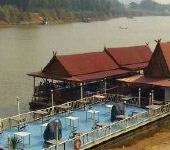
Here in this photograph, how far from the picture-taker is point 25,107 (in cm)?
3691

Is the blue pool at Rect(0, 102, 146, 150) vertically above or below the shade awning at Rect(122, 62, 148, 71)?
below

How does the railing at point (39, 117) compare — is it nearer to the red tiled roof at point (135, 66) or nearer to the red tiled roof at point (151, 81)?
the red tiled roof at point (151, 81)

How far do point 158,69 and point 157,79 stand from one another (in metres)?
1.02

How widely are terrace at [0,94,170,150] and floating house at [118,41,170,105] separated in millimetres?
1466

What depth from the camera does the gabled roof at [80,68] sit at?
3472 centimetres


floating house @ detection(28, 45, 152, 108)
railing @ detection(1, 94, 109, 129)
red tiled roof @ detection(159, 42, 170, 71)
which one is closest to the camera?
railing @ detection(1, 94, 109, 129)

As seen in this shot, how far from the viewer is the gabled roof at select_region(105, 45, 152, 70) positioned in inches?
1529

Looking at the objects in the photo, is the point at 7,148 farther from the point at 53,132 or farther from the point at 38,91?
the point at 38,91

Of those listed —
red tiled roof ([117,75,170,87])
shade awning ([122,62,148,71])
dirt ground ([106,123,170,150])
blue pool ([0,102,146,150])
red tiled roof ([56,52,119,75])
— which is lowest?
dirt ground ([106,123,170,150])

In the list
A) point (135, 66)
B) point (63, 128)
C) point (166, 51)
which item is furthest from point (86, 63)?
point (63, 128)

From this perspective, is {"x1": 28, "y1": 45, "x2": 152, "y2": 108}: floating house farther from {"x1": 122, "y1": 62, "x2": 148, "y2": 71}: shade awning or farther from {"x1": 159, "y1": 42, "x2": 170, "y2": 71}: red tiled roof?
{"x1": 159, "y1": 42, "x2": 170, "y2": 71}: red tiled roof

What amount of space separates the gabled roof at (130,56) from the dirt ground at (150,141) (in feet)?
36.7

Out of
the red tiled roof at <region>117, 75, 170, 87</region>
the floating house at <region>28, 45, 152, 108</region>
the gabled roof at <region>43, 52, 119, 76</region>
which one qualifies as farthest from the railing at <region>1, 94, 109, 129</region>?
the gabled roof at <region>43, 52, 119, 76</region>

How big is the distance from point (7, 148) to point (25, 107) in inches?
612
